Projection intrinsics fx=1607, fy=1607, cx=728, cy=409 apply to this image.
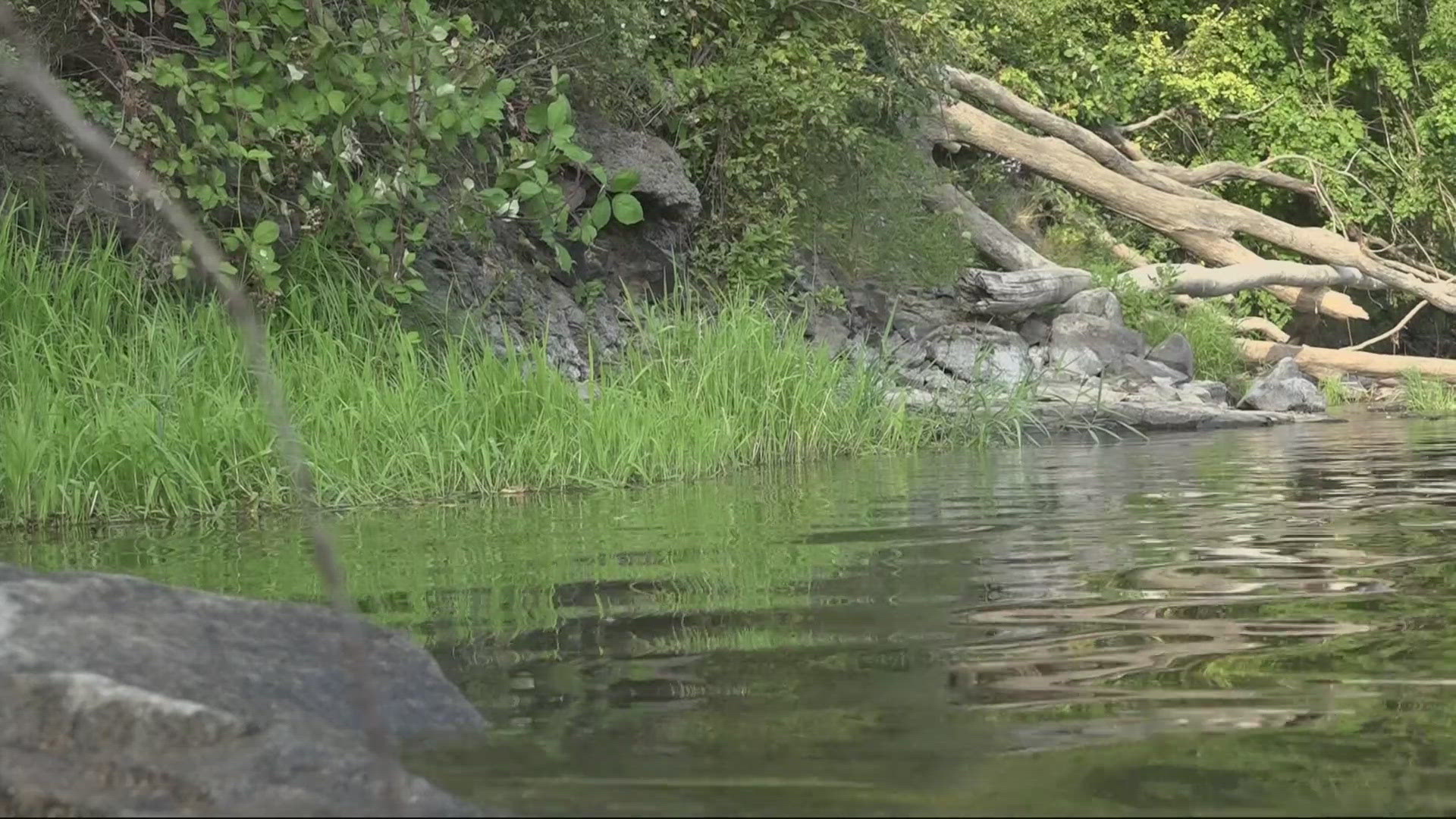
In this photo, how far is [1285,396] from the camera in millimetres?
14367

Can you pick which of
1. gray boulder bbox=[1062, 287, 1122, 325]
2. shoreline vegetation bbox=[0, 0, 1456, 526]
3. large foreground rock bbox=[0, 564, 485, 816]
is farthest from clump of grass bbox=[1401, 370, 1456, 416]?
large foreground rock bbox=[0, 564, 485, 816]

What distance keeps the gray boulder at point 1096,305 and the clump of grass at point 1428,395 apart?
281 cm

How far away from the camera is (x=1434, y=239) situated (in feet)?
73.3

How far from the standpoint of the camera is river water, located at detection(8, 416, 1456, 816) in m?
1.88

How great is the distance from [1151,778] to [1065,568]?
76.6 inches

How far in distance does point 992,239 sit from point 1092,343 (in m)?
2.14

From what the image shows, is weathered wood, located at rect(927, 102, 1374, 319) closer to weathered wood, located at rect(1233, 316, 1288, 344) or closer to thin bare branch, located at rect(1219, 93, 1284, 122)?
weathered wood, located at rect(1233, 316, 1288, 344)

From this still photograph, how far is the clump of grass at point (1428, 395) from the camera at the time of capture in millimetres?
14648

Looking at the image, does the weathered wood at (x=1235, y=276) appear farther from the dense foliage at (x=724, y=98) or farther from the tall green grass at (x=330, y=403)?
the tall green grass at (x=330, y=403)

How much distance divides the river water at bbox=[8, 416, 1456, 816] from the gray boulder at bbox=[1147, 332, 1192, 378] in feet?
30.3

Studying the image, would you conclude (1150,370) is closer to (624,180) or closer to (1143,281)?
(1143,281)

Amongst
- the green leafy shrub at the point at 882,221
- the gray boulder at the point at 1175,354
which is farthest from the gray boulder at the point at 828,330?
the gray boulder at the point at 1175,354

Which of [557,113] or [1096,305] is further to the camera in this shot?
[1096,305]

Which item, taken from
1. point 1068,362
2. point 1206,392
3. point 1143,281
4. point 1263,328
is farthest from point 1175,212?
point 1068,362
